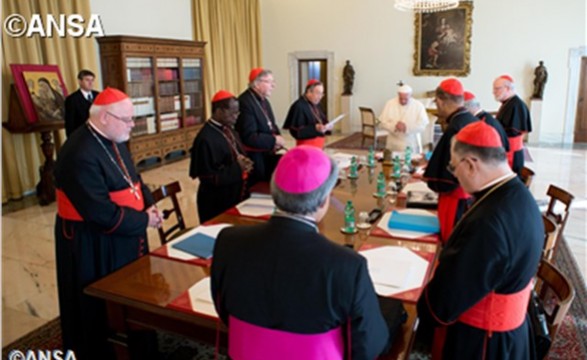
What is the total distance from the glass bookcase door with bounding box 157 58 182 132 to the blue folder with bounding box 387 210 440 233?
6.52 m

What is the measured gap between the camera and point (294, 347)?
1238 millimetres

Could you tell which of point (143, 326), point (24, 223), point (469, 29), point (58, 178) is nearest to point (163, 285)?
point (143, 326)

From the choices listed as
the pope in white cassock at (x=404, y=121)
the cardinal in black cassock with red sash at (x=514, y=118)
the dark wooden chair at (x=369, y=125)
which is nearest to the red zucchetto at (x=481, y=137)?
the pope in white cassock at (x=404, y=121)

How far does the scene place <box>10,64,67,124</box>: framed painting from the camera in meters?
5.69

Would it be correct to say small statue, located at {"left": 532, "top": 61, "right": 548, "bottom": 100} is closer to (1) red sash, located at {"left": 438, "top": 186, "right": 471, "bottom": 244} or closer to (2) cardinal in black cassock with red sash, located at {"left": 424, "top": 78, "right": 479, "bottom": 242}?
(2) cardinal in black cassock with red sash, located at {"left": 424, "top": 78, "right": 479, "bottom": 242}

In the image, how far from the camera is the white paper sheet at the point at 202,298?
1690 millimetres

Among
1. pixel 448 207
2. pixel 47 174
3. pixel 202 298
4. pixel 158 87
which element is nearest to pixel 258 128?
pixel 448 207

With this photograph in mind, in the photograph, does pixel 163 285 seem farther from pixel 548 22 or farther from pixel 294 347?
pixel 548 22

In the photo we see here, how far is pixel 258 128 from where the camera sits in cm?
417

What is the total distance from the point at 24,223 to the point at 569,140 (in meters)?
10.5

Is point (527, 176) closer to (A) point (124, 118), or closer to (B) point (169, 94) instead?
(A) point (124, 118)

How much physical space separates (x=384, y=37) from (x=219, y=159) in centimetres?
896

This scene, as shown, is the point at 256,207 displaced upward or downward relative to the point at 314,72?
downward

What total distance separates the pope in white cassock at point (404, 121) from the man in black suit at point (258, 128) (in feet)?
5.69
